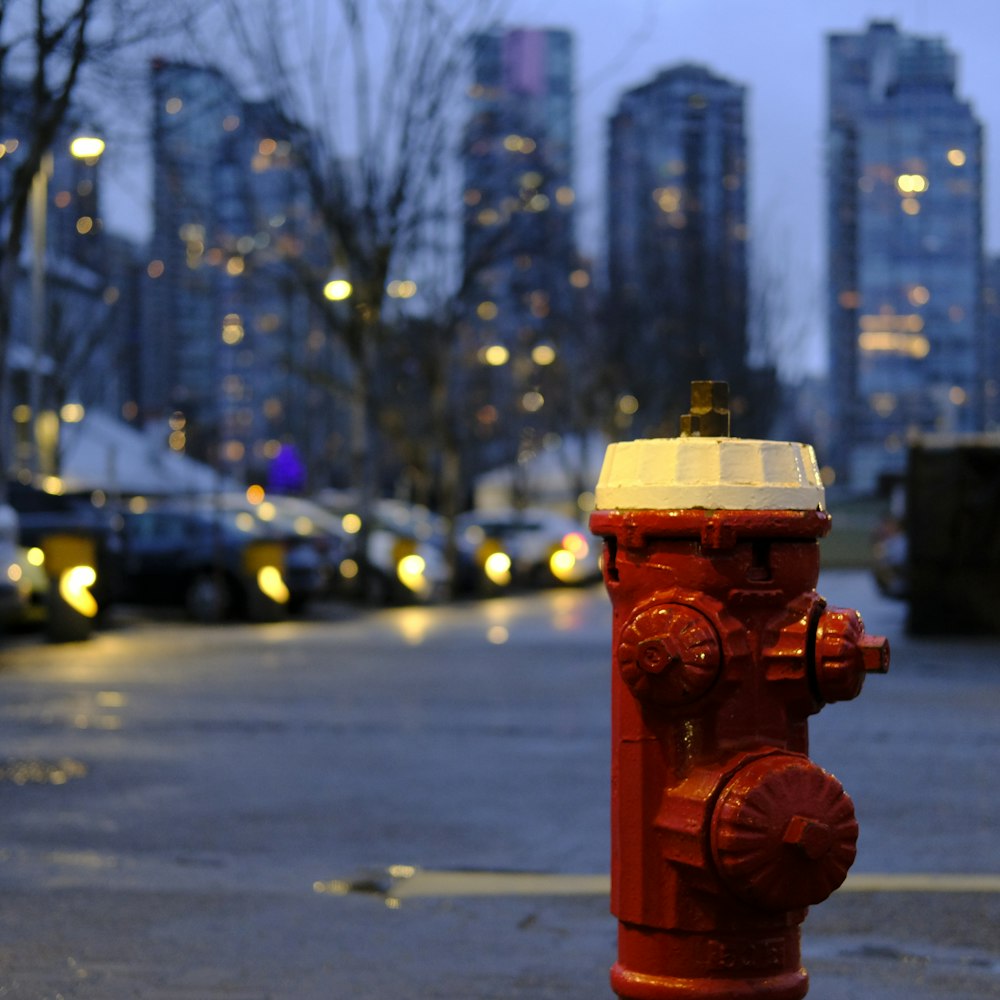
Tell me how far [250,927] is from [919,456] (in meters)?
15.9

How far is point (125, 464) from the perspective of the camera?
149 feet

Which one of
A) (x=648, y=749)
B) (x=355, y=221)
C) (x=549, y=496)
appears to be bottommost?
(x=549, y=496)

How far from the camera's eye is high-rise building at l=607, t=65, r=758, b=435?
62844 mm

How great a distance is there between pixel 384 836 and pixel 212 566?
676 inches

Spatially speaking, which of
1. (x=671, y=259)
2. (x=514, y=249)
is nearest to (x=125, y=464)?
(x=514, y=249)

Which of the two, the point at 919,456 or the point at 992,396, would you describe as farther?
the point at 992,396

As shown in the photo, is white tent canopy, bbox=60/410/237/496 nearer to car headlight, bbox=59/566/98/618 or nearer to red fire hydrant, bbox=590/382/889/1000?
car headlight, bbox=59/566/98/618

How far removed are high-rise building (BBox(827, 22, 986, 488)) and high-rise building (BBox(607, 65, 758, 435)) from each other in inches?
259

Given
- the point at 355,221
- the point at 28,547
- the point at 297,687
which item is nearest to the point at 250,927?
the point at 297,687

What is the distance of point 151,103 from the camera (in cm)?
2311

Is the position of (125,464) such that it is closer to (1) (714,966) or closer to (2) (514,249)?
(2) (514,249)

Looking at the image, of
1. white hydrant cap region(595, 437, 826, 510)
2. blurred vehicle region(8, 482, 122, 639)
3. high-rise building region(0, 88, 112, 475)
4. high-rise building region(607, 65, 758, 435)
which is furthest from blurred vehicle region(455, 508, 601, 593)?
white hydrant cap region(595, 437, 826, 510)

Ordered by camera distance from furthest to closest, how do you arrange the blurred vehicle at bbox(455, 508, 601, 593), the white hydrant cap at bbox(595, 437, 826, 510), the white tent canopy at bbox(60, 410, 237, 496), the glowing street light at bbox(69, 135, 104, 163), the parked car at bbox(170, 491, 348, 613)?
the white tent canopy at bbox(60, 410, 237, 496)
the blurred vehicle at bbox(455, 508, 601, 593)
the parked car at bbox(170, 491, 348, 613)
the glowing street light at bbox(69, 135, 104, 163)
the white hydrant cap at bbox(595, 437, 826, 510)

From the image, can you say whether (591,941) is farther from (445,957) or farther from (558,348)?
(558,348)
